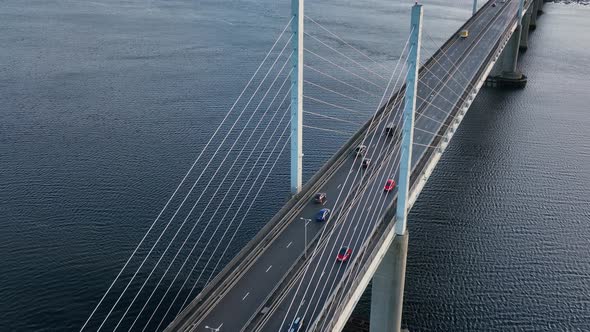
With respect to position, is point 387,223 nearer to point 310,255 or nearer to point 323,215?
point 323,215

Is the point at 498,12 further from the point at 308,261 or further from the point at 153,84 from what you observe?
the point at 308,261

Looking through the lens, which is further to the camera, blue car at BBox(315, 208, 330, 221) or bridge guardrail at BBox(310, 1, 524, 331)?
blue car at BBox(315, 208, 330, 221)

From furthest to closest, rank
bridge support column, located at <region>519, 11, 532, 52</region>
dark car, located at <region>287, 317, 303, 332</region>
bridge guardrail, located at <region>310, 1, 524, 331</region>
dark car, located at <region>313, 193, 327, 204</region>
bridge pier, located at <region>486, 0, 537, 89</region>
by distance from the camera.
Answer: bridge support column, located at <region>519, 11, 532, 52</region> → bridge pier, located at <region>486, 0, 537, 89</region> → dark car, located at <region>313, 193, 327, 204</region> → bridge guardrail, located at <region>310, 1, 524, 331</region> → dark car, located at <region>287, 317, 303, 332</region>

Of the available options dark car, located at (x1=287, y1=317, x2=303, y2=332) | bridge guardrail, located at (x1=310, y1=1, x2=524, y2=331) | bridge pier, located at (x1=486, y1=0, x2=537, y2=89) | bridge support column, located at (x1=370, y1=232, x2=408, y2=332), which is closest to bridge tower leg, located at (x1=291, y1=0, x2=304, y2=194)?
bridge guardrail, located at (x1=310, y1=1, x2=524, y2=331)

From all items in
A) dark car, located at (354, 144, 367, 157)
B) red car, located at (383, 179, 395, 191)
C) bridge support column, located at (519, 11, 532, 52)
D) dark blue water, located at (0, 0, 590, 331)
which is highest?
bridge support column, located at (519, 11, 532, 52)

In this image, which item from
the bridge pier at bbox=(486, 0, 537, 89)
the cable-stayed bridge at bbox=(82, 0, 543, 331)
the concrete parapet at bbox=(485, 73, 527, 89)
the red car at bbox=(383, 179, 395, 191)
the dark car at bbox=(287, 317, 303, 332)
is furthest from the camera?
the bridge pier at bbox=(486, 0, 537, 89)

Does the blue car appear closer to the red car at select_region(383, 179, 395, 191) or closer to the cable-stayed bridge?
the cable-stayed bridge

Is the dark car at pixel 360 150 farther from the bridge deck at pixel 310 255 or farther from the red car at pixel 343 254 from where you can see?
the red car at pixel 343 254

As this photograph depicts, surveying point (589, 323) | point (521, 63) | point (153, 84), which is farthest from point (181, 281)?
point (521, 63)

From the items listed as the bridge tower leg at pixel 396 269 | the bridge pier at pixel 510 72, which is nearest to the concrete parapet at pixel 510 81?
the bridge pier at pixel 510 72
